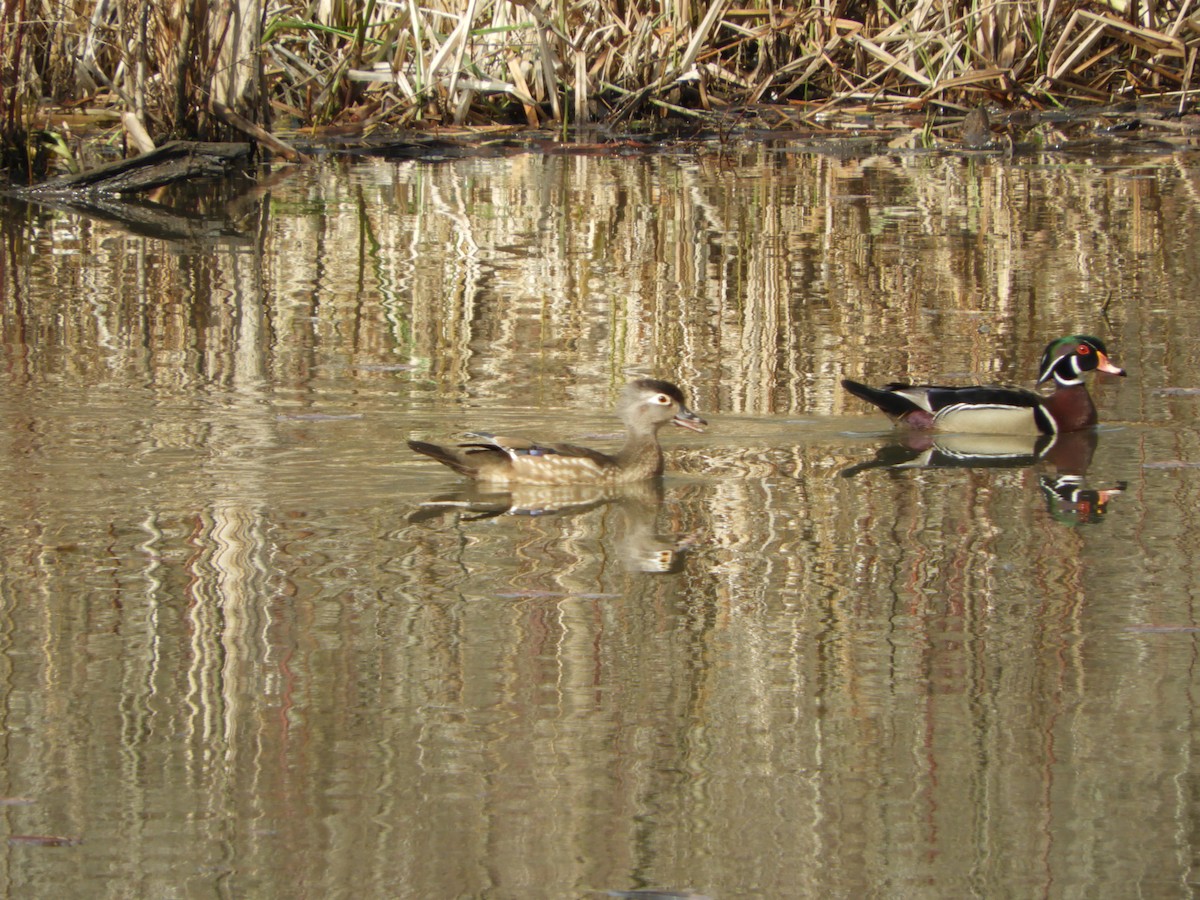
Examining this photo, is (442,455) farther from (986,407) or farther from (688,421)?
(986,407)

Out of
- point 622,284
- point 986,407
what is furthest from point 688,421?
point 622,284

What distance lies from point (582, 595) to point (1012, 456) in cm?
261

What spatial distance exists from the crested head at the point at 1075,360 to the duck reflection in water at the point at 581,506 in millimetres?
1959

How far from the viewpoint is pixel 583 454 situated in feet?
21.3

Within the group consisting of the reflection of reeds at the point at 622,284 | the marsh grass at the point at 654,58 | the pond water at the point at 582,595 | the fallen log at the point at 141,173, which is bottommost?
the pond water at the point at 582,595

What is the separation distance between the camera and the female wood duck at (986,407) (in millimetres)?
7223

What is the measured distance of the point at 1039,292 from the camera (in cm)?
992

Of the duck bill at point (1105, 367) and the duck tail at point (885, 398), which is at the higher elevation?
the duck bill at point (1105, 367)

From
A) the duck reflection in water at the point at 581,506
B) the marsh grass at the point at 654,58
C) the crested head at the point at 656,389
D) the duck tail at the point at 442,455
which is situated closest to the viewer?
the duck reflection in water at the point at 581,506

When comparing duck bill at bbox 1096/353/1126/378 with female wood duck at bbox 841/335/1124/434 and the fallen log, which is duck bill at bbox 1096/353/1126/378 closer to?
female wood duck at bbox 841/335/1124/434

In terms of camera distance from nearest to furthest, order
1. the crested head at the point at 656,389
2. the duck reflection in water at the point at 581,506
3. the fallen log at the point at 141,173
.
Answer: the duck reflection in water at the point at 581,506 < the crested head at the point at 656,389 < the fallen log at the point at 141,173

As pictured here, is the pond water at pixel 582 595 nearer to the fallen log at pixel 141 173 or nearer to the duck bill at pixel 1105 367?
the duck bill at pixel 1105 367

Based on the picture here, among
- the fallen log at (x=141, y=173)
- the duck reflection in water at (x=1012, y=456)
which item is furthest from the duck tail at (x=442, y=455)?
the fallen log at (x=141, y=173)

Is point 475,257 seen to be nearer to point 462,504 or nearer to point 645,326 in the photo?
point 645,326
